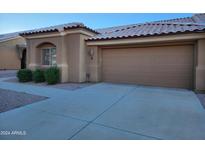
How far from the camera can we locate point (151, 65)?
28.5ft

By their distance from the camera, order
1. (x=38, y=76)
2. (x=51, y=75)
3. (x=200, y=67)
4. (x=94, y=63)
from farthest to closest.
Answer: (x=94, y=63) < (x=38, y=76) < (x=51, y=75) < (x=200, y=67)

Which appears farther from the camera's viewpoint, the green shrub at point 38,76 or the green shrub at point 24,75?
the green shrub at point 24,75

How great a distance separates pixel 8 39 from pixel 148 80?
59.7 feet

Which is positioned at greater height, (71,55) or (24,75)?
(71,55)

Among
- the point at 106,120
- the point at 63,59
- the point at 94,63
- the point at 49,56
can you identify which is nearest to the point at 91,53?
Result: the point at 94,63

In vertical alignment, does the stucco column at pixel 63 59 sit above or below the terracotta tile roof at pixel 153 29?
below

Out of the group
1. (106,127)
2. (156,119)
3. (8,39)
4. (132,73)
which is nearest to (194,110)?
(156,119)

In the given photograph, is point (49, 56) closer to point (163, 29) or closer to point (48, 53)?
point (48, 53)

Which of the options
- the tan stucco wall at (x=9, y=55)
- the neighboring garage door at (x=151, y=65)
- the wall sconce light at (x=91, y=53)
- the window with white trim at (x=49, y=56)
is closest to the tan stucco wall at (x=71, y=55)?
the wall sconce light at (x=91, y=53)

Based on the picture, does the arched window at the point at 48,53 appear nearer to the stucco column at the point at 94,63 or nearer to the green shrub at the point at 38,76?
the green shrub at the point at 38,76

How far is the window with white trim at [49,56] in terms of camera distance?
10.7 meters

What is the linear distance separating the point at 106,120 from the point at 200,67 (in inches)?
231

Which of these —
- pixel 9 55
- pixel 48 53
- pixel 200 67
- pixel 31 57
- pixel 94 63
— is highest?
pixel 9 55
